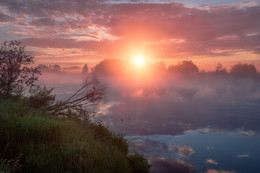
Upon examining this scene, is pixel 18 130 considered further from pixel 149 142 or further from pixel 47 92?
pixel 149 142

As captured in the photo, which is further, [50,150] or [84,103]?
[84,103]

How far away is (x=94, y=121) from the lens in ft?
46.3

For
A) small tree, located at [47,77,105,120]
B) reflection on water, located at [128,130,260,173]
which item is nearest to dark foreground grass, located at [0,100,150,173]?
small tree, located at [47,77,105,120]

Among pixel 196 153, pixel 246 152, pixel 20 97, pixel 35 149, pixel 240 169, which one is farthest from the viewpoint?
pixel 246 152

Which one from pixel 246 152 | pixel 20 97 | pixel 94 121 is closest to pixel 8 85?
pixel 20 97

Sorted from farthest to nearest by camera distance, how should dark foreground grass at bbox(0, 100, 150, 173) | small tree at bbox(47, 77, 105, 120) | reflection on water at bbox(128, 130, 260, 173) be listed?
reflection on water at bbox(128, 130, 260, 173), small tree at bbox(47, 77, 105, 120), dark foreground grass at bbox(0, 100, 150, 173)

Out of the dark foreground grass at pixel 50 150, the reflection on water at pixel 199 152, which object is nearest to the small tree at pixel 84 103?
the dark foreground grass at pixel 50 150

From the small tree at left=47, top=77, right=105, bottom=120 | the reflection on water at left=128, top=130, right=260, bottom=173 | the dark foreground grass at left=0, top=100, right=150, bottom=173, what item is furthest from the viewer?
the reflection on water at left=128, top=130, right=260, bottom=173

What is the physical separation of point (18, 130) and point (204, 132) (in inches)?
2137

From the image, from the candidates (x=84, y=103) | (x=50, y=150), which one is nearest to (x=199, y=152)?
(x=84, y=103)

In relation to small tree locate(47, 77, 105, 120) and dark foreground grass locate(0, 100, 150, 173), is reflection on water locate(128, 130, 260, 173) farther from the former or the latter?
dark foreground grass locate(0, 100, 150, 173)

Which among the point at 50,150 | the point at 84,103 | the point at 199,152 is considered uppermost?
the point at 84,103

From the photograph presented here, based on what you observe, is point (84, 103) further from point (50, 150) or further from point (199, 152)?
point (199, 152)

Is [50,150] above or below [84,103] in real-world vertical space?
below
